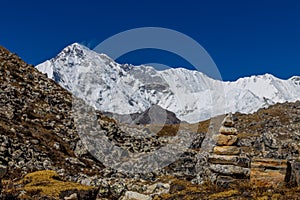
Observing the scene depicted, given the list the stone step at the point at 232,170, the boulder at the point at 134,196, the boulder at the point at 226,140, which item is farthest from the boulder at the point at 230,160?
the boulder at the point at 134,196

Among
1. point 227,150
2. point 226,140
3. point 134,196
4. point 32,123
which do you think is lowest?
point 134,196

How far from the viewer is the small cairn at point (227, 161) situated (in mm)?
26359

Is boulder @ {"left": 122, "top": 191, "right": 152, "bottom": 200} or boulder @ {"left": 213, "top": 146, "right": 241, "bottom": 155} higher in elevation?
boulder @ {"left": 213, "top": 146, "right": 241, "bottom": 155}

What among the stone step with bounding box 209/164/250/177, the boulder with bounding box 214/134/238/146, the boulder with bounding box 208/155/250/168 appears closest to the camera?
the stone step with bounding box 209/164/250/177

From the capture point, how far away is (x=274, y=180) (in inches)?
928

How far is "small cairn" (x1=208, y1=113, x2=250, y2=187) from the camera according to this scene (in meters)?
26.4

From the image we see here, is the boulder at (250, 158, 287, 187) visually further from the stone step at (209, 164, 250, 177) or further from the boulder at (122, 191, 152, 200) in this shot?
the boulder at (122, 191, 152, 200)

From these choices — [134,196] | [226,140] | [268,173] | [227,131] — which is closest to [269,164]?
[268,173]

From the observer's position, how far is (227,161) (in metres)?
26.8

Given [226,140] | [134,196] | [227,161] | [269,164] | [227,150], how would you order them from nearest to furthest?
1. [134,196]
2. [269,164]
3. [227,161]
4. [227,150]
5. [226,140]

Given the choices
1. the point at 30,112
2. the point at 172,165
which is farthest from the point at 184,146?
the point at 30,112

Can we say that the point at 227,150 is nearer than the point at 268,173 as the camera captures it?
No

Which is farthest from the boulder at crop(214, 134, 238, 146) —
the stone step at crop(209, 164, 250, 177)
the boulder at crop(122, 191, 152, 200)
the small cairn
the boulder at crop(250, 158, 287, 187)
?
the boulder at crop(122, 191, 152, 200)

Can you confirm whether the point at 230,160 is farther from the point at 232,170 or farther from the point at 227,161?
the point at 232,170
